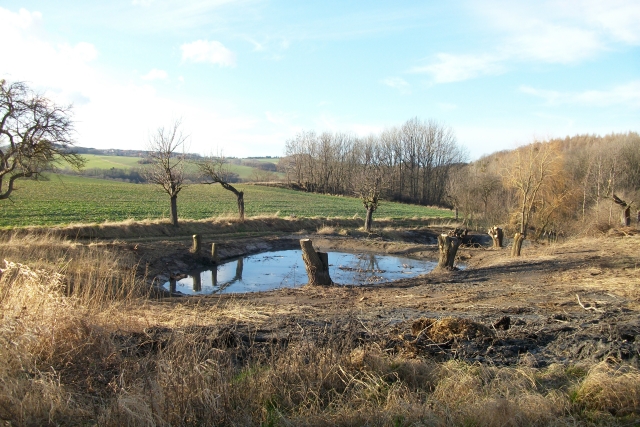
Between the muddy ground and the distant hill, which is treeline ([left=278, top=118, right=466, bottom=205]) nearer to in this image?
the distant hill

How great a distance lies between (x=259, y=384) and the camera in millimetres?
4312

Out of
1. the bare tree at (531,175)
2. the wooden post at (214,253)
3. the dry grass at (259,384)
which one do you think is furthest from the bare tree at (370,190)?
the dry grass at (259,384)

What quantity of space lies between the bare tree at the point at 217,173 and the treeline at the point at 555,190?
1846cm

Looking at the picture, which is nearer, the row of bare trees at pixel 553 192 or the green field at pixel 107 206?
the green field at pixel 107 206

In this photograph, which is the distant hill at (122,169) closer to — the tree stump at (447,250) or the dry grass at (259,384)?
the tree stump at (447,250)

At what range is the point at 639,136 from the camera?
4584 cm

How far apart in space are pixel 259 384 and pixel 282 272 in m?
14.0

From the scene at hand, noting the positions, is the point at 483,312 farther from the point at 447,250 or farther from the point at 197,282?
the point at 197,282

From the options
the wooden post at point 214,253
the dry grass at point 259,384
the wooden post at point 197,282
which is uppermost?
the dry grass at point 259,384

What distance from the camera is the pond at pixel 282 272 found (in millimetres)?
15555

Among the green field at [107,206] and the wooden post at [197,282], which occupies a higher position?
the green field at [107,206]

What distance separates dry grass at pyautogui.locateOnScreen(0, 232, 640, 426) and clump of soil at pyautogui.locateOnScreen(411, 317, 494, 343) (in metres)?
0.93

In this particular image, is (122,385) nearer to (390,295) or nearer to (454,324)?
(454,324)

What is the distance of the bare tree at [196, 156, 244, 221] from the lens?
1176 inches
